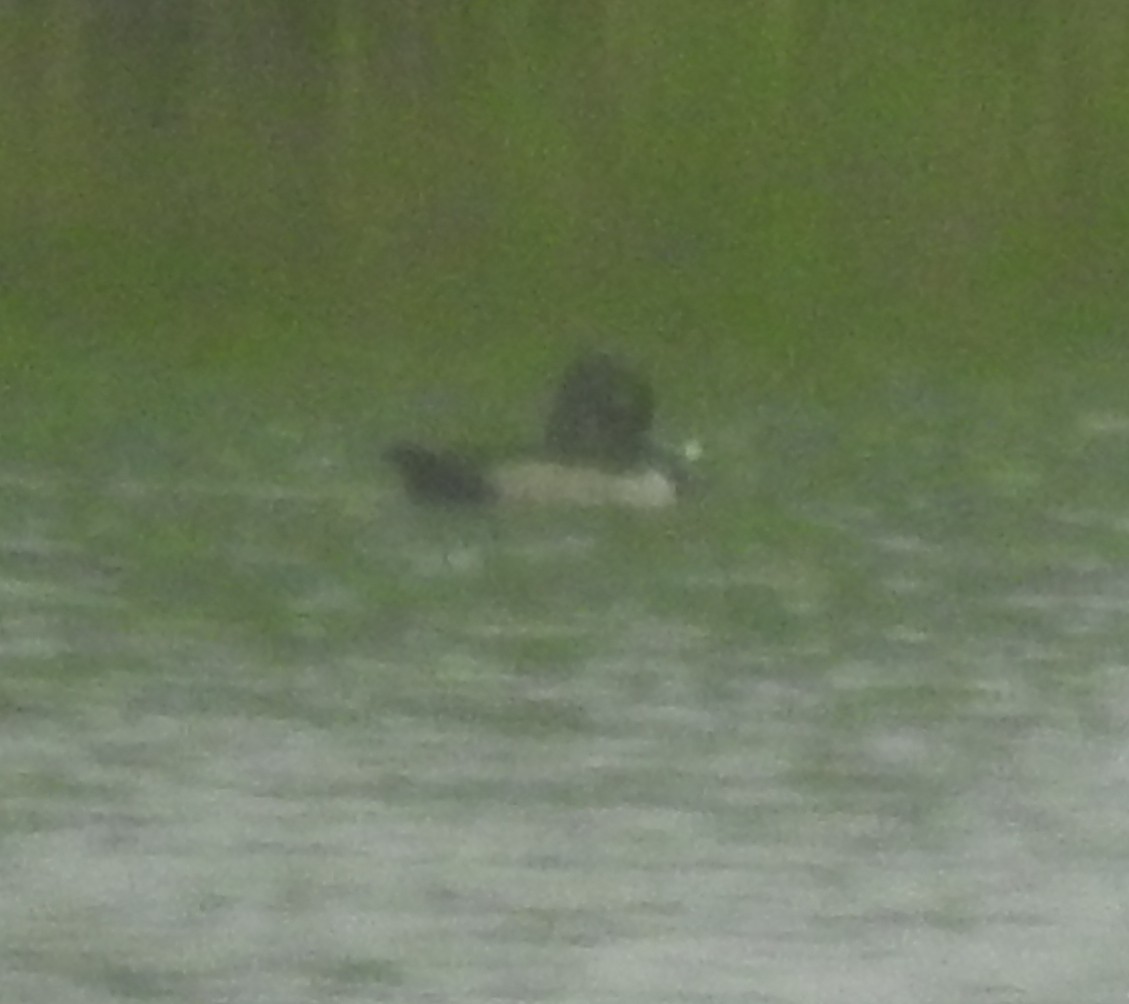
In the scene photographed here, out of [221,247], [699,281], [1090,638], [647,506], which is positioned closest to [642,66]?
[699,281]

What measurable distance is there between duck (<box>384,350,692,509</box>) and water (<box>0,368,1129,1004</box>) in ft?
0.06

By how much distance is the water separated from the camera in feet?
3.30

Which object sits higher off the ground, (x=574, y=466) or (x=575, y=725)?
(x=574, y=466)

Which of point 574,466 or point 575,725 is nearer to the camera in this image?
point 575,725

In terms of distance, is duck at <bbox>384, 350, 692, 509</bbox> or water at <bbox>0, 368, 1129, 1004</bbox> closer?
water at <bbox>0, 368, 1129, 1004</bbox>

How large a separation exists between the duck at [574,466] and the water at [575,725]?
0.06 feet

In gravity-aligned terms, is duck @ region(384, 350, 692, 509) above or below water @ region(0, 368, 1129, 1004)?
above

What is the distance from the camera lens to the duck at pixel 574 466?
1351 mm

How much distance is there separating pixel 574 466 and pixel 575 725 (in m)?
0.27

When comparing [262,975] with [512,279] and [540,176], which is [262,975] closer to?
[512,279]

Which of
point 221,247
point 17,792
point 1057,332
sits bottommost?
point 17,792

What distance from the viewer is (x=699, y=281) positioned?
1.60 m

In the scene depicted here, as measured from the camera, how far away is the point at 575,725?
1.15m

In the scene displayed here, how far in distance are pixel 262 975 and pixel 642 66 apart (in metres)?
0.95
